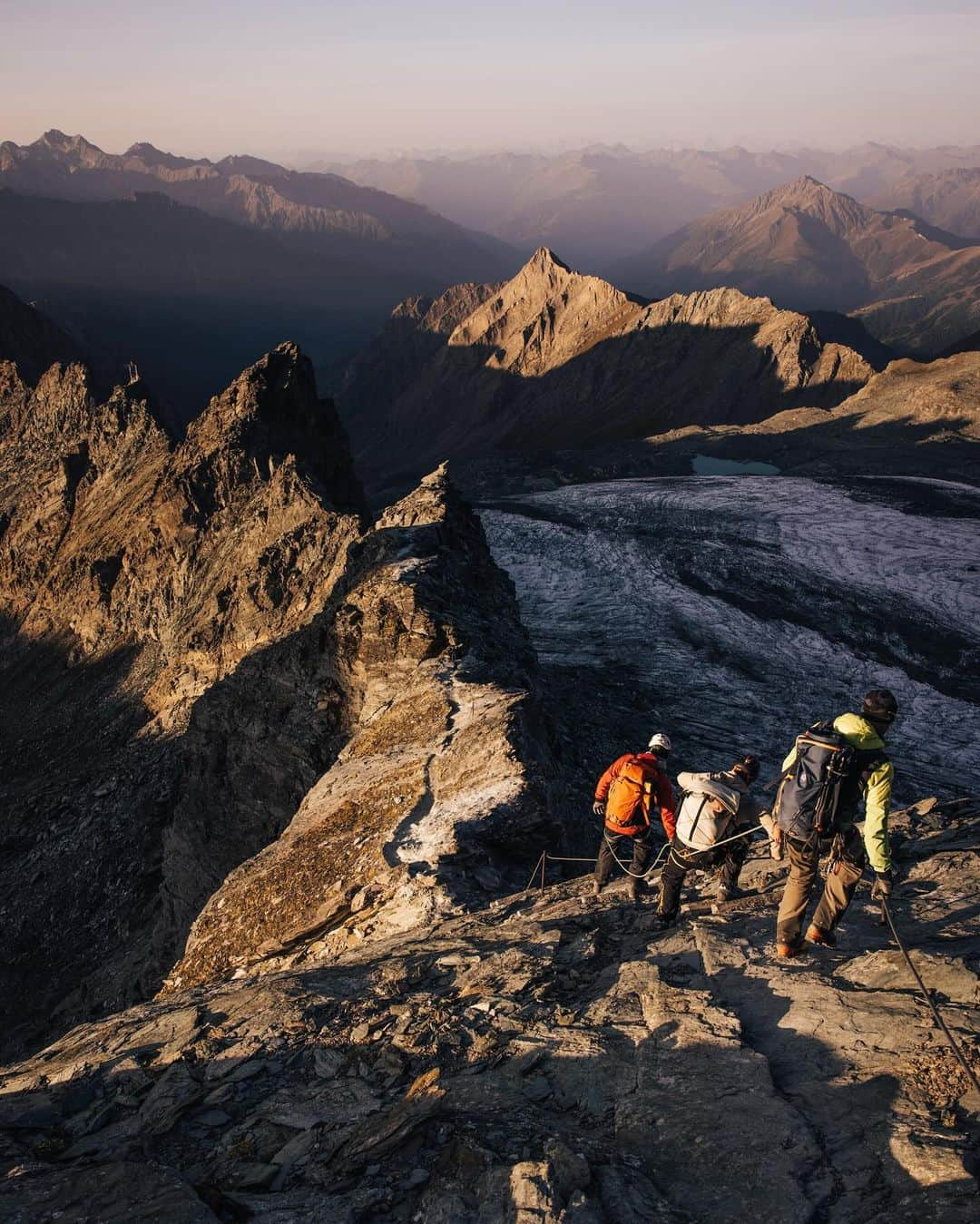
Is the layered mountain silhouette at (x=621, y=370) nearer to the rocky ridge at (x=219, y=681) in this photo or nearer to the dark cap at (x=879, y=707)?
the rocky ridge at (x=219, y=681)

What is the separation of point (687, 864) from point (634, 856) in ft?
5.49

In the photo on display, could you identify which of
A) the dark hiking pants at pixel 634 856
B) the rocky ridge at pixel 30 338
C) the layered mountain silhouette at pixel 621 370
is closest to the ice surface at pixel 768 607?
the dark hiking pants at pixel 634 856

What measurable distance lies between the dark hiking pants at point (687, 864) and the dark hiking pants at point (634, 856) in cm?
122

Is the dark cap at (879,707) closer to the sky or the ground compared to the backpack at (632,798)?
closer to the sky

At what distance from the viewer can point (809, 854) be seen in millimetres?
9961

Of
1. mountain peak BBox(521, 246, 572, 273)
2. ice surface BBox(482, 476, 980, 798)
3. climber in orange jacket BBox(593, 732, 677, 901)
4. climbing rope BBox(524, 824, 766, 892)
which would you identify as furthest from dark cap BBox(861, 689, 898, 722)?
mountain peak BBox(521, 246, 572, 273)

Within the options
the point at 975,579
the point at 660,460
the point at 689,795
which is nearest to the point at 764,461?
the point at 660,460

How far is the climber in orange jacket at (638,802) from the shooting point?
42.3 feet

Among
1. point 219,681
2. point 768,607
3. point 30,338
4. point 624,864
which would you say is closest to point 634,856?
point 624,864

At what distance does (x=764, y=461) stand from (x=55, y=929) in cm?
8327

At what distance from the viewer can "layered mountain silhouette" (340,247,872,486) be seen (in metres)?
133

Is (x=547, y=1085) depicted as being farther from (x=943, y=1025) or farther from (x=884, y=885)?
(x=884, y=885)

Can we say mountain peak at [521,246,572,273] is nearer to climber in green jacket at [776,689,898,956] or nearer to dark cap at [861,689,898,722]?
dark cap at [861,689,898,722]

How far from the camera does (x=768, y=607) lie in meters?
46.2
